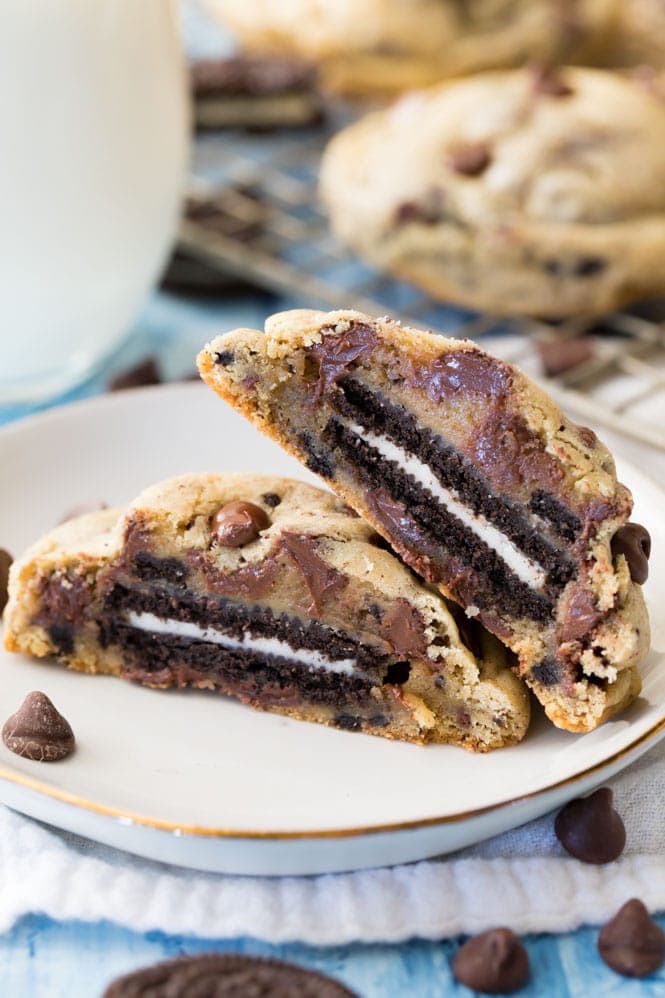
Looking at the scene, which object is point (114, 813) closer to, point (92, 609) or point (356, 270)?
point (92, 609)

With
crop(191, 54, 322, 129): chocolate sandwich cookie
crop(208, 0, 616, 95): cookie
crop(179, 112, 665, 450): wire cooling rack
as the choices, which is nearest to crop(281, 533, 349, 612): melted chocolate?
crop(179, 112, 665, 450): wire cooling rack

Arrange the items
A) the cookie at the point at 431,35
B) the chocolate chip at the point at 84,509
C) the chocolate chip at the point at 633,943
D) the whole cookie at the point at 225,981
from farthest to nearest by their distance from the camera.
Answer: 1. the cookie at the point at 431,35
2. the chocolate chip at the point at 84,509
3. the chocolate chip at the point at 633,943
4. the whole cookie at the point at 225,981

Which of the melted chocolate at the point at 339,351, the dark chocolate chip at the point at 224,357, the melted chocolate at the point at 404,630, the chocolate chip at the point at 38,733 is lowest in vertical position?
the chocolate chip at the point at 38,733

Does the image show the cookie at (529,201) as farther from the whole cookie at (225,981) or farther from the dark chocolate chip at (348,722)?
the whole cookie at (225,981)

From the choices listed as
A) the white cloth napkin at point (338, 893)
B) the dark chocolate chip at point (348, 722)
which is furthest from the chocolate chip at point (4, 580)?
the dark chocolate chip at point (348, 722)

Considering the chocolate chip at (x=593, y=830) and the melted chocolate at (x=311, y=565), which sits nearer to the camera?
the chocolate chip at (x=593, y=830)

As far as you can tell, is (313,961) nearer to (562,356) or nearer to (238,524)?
(238,524)

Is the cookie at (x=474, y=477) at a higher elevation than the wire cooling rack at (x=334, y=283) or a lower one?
higher

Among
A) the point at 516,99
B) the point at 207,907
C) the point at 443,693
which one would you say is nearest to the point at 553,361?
the point at 516,99
